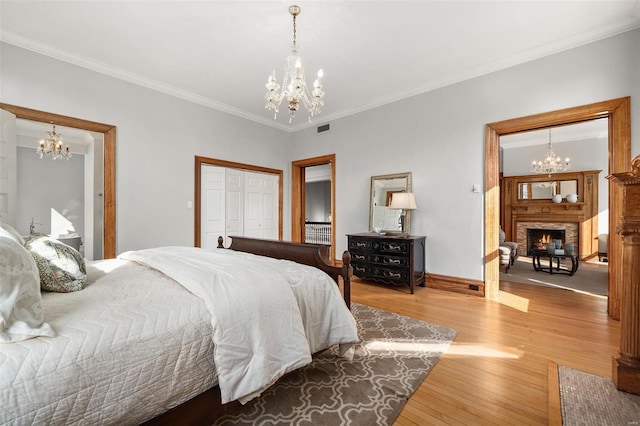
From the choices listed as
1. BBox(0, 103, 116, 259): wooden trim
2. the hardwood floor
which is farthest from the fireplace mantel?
BBox(0, 103, 116, 259): wooden trim

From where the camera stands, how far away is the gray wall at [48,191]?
202 inches

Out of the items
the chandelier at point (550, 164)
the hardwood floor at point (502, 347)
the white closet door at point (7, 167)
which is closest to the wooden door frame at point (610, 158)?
the hardwood floor at point (502, 347)

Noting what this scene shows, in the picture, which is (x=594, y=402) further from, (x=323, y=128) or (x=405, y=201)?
(x=323, y=128)

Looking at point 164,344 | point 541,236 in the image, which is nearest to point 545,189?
point 541,236

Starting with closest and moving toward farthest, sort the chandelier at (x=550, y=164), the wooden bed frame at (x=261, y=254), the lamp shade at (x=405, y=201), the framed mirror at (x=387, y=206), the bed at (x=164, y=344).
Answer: the bed at (x=164, y=344) < the wooden bed frame at (x=261, y=254) < the lamp shade at (x=405, y=201) < the framed mirror at (x=387, y=206) < the chandelier at (x=550, y=164)

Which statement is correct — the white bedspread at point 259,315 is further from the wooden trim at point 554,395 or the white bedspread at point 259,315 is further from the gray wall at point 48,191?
the gray wall at point 48,191

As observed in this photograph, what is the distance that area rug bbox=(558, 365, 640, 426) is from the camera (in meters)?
Result: 1.47

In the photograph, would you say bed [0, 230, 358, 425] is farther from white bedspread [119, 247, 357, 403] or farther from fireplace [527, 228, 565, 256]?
fireplace [527, 228, 565, 256]

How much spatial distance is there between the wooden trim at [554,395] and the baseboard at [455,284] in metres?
1.67

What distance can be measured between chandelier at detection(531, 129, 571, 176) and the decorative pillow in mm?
8358

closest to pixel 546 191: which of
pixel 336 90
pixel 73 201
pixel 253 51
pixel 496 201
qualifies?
pixel 496 201

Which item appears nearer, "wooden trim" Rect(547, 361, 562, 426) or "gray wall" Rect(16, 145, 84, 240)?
"wooden trim" Rect(547, 361, 562, 426)

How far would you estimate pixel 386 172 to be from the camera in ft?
15.0

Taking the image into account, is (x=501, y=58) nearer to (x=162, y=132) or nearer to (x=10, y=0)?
(x=162, y=132)
